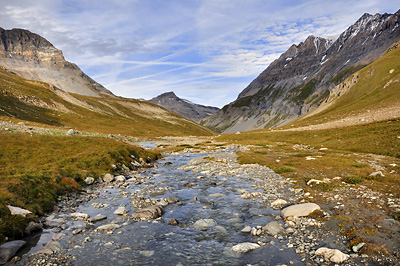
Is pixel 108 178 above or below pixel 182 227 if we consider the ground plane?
above

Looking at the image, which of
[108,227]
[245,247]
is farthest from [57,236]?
[245,247]

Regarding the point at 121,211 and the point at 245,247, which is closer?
the point at 245,247

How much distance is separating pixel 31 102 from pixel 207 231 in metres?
145

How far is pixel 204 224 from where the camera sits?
15.0 meters

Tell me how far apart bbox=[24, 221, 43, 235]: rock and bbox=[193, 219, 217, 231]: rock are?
9.31 metres

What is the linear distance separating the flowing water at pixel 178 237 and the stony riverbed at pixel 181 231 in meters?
0.05

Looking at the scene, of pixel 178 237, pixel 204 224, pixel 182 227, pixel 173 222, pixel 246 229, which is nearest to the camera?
pixel 178 237

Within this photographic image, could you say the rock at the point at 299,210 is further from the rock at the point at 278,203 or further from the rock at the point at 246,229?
the rock at the point at 246,229

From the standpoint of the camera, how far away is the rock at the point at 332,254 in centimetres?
988

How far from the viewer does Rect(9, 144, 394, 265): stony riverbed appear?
35.3ft

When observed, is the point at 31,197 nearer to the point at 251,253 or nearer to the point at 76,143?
the point at 251,253

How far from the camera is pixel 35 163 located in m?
23.7

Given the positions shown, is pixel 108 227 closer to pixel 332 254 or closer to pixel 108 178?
pixel 332 254

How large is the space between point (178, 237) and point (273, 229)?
5644 mm
